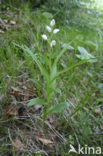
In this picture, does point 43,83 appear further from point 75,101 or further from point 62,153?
point 62,153

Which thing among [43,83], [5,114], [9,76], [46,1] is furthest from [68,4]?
[5,114]

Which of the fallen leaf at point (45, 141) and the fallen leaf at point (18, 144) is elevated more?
the fallen leaf at point (18, 144)

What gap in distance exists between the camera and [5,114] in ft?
3.72

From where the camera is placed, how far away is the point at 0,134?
103 centimetres

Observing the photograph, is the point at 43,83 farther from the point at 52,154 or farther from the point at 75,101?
the point at 52,154

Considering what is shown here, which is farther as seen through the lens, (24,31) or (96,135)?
(24,31)

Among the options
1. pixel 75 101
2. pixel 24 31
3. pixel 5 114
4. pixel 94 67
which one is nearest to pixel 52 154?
pixel 5 114

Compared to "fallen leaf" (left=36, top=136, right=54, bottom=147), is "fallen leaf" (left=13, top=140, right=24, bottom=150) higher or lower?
higher

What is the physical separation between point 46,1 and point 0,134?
264 cm

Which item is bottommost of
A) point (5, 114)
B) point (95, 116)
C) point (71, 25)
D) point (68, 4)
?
point (95, 116)

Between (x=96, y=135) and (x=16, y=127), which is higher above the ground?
(x=16, y=127)

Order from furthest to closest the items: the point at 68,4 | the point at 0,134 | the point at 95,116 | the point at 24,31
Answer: the point at 68,4 < the point at 24,31 < the point at 95,116 < the point at 0,134

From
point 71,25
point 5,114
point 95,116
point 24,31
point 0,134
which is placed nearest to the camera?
point 0,134

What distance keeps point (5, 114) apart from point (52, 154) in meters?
0.46
